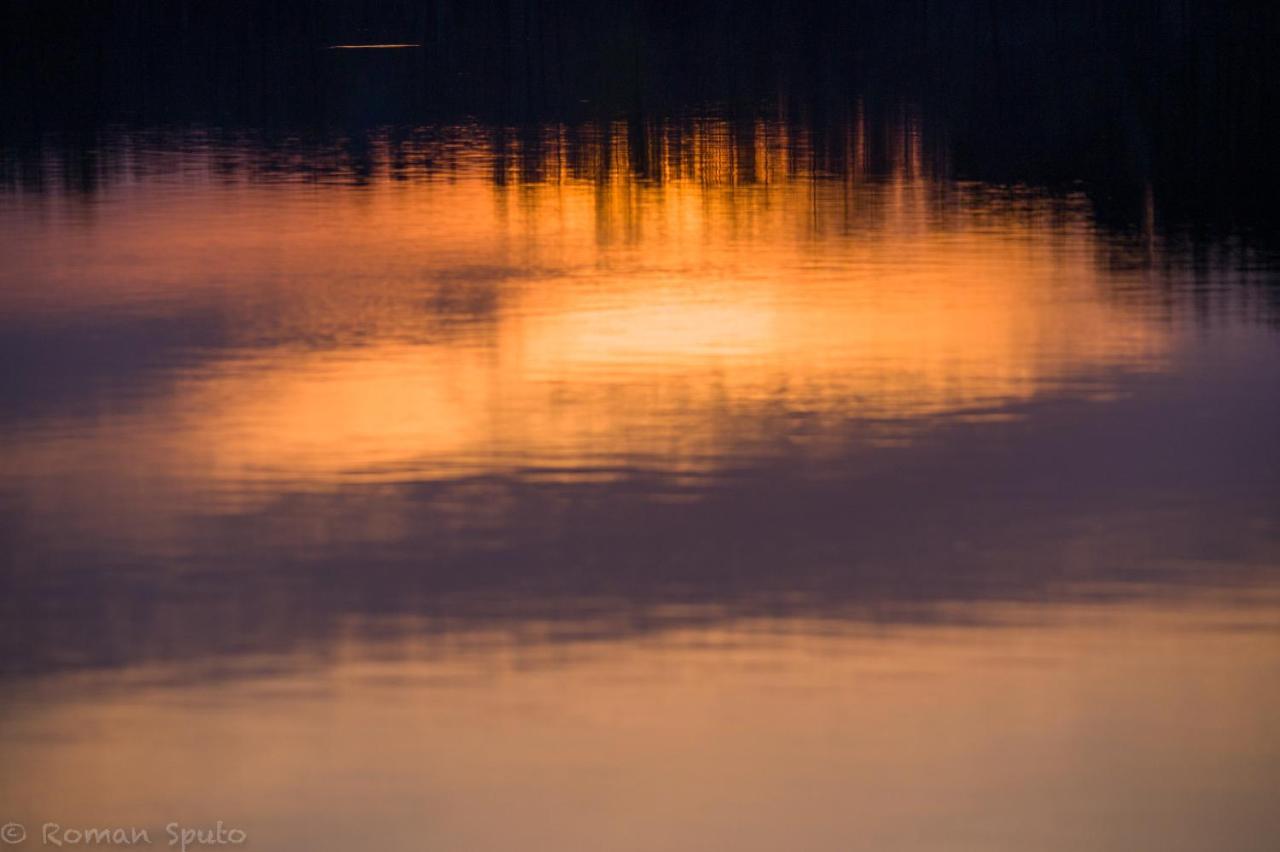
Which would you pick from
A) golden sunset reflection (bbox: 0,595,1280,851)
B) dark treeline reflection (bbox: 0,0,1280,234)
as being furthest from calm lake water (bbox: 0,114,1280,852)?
dark treeline reflection (bbox: 0,0,1280,234)

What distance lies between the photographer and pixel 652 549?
796cm

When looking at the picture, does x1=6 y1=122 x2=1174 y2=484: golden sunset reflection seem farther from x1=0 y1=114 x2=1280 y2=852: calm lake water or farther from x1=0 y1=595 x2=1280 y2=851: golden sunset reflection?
x1=0 y1=595 x2=1280 y2=851: golden sunset reflection

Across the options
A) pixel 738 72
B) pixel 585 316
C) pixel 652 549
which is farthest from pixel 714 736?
pixel 738 72

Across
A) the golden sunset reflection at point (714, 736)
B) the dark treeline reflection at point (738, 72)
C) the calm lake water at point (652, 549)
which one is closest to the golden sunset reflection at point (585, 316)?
the calm lake water at point (652, 549)

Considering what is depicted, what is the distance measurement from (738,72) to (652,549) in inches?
1677

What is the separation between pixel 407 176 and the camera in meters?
24.2

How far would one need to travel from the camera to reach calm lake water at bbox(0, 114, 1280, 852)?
18.6 ft

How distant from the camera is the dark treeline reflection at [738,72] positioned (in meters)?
25.5

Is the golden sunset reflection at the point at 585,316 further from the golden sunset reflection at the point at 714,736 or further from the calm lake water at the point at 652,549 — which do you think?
the golden sunset reflection at the point at 714,736

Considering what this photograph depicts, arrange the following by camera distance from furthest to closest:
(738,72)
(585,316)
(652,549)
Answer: (738,72) < (585,316) < (652,549)

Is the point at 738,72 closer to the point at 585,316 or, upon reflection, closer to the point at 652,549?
the point at 585,316

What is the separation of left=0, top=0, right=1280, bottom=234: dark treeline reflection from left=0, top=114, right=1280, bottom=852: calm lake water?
6.63 m

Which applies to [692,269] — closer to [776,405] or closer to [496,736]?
[776,405]

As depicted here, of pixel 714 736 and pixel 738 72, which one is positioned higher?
pixel 738 72
